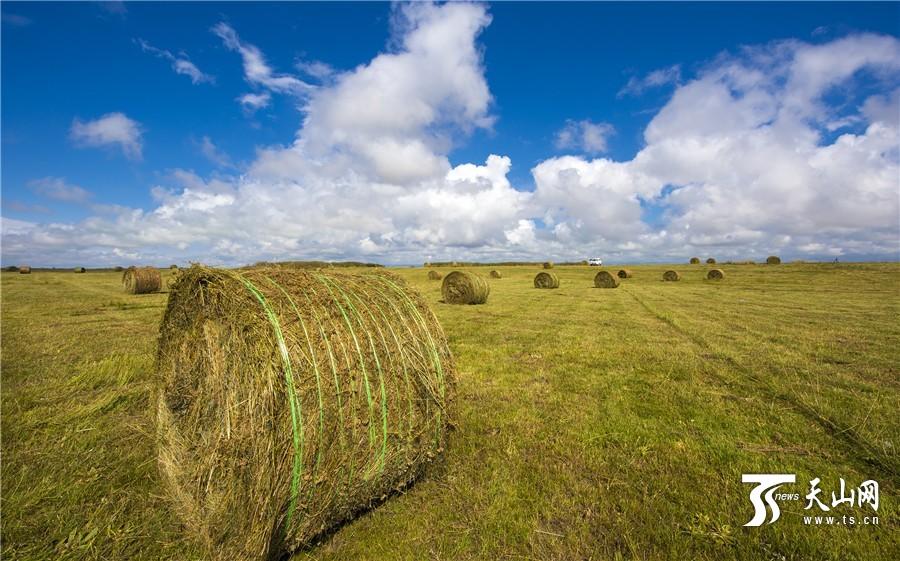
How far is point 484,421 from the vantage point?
5941 mm

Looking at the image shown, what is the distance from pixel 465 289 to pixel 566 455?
58.6 ft

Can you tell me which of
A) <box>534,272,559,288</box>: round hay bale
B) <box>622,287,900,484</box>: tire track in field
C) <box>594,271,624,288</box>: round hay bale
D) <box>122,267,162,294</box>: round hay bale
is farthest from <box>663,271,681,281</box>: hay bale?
<box>122,267,162,294</box>: round hay bale

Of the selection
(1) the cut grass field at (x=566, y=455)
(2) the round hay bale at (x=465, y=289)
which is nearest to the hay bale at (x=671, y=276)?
(2) the round hay bale at (x=465, y=289)

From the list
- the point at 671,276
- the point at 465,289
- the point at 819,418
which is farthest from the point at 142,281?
the point at 671,276

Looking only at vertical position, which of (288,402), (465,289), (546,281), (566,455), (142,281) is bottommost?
A: (566,455)

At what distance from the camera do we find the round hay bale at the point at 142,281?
93.4 feet

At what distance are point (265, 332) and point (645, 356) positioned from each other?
29.9 ft

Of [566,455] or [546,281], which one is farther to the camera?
[546,281]

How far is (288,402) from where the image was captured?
11.1ft

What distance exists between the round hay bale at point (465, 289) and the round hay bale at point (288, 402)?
17378 mm

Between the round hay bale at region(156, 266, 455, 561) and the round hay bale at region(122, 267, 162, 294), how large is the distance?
30205 millimetres

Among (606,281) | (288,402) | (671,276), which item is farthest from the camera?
(671,276)

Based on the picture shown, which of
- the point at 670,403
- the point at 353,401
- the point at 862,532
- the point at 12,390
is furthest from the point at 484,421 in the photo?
the point at 12,390

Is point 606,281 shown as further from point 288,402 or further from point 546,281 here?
point 288,402
